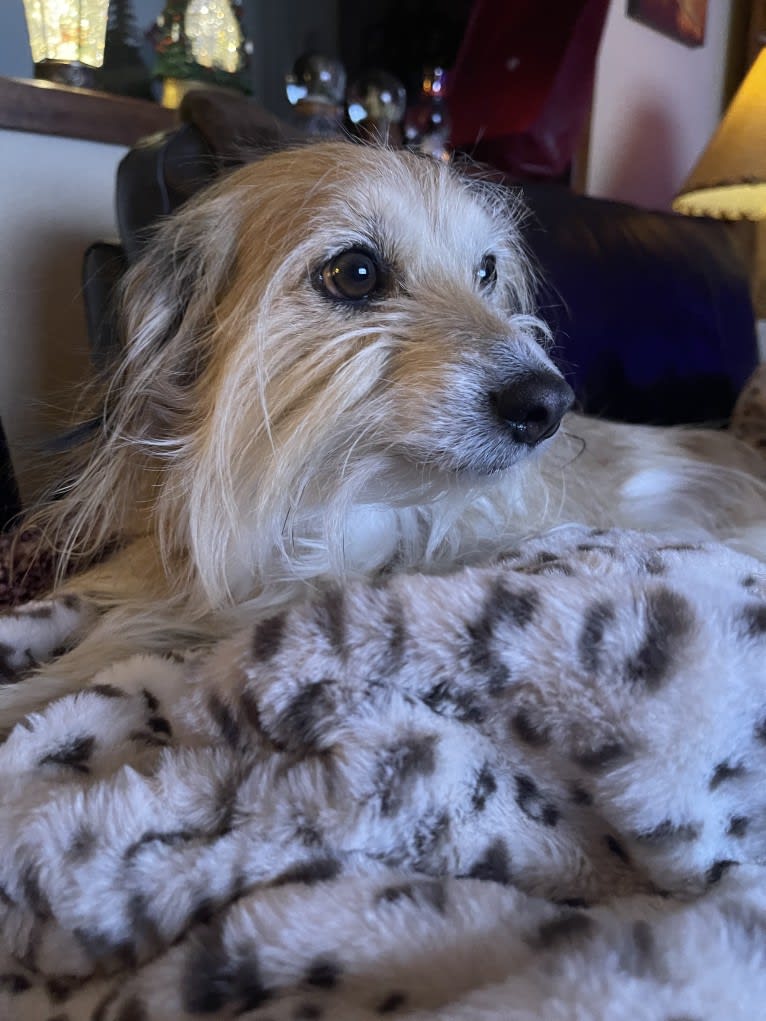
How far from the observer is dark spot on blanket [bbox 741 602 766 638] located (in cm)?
54

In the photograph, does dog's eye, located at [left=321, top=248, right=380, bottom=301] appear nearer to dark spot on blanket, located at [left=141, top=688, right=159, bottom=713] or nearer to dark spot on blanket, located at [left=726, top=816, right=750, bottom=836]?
dark spot on blanket, located at [left=141, top=688, right=159, bottom=713]

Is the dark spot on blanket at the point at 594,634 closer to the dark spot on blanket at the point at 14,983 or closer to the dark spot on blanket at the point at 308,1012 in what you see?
the dark spot on blanket at the point at 308,1012

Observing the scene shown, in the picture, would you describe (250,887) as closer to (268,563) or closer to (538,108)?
(268,563)

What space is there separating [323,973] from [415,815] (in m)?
0.10

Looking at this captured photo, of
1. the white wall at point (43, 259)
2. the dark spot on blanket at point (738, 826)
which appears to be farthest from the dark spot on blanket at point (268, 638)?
the white wall at point (43, 259)

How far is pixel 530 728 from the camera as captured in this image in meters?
0.54

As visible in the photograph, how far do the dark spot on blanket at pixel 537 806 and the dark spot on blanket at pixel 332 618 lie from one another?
152 millimetres

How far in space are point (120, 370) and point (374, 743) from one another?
0.65 m

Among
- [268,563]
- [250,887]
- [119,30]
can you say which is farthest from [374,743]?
[119,30]

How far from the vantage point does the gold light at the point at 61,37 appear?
1533 mm

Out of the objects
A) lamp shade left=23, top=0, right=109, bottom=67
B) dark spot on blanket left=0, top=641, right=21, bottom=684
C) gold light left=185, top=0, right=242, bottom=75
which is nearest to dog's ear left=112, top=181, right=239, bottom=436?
dark spot on blanket left=0, top=641, right=21, bottom=684

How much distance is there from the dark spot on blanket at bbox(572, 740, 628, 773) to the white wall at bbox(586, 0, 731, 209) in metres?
2.34

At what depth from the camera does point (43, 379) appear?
4.99 ft

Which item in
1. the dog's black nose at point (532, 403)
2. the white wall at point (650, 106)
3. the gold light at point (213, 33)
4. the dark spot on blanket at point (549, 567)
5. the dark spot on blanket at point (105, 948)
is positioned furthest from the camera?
the white wall at point (650, 106)
